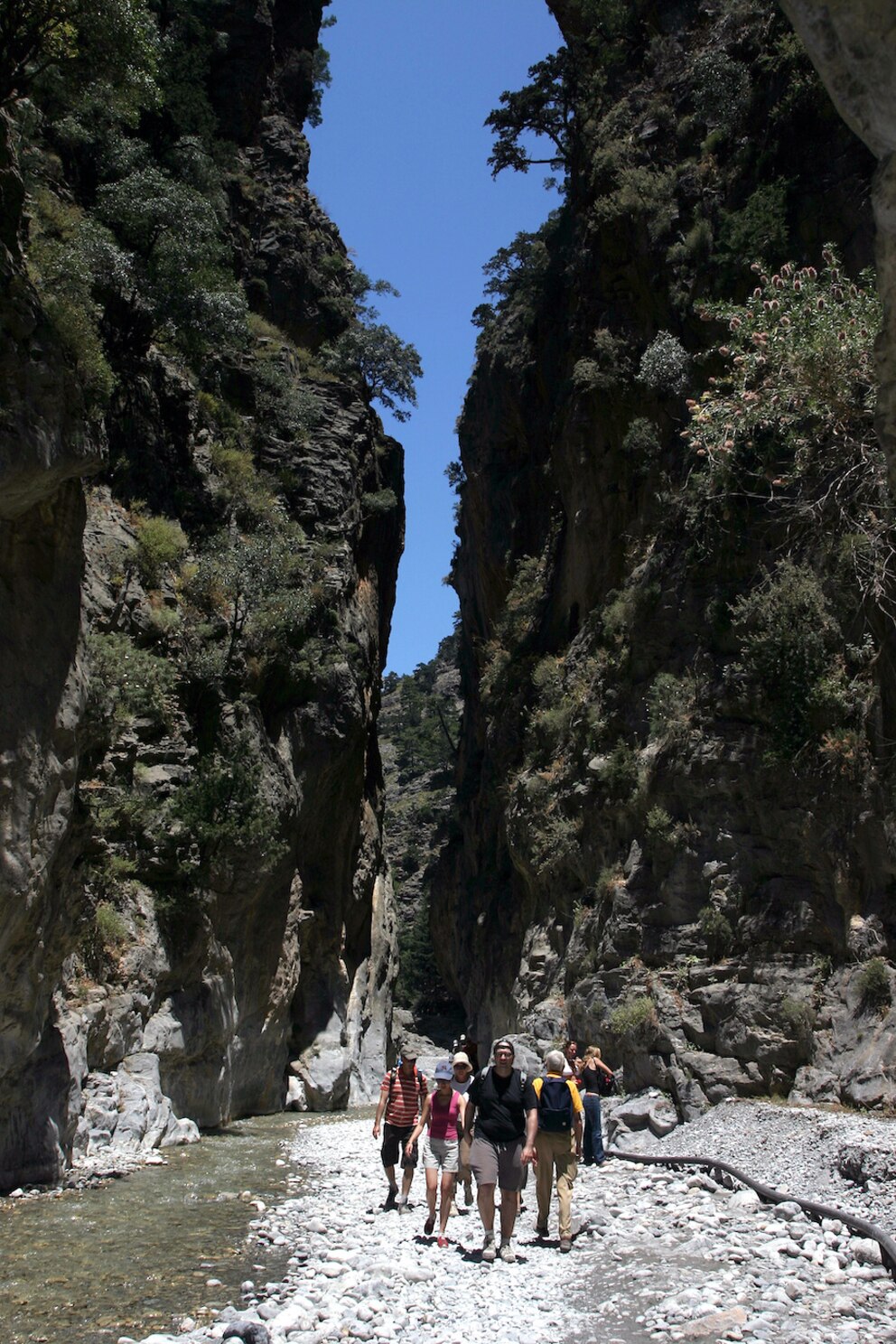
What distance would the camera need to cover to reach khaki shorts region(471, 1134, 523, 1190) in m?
7.06

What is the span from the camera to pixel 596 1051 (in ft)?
44.1

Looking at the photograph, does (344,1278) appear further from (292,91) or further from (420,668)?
(420,668)

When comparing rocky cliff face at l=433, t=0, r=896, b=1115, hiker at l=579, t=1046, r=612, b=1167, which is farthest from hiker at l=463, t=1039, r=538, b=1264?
rocky cliff face at l=433, t=0, r=896, b=1115

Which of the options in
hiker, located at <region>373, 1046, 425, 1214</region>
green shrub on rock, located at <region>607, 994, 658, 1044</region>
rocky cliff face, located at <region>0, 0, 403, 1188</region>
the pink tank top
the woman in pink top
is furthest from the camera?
green shrub on rock, located at <region>607, 994, 658, 1044</region>

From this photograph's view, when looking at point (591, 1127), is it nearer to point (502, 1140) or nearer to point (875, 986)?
point (875, 986)

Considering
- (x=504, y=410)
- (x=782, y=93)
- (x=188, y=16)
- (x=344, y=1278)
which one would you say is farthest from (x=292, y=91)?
(x=344, y=1278)

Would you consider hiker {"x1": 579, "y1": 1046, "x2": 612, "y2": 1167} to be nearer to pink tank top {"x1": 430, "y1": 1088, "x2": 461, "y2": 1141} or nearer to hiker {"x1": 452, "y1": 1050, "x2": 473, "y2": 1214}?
hiker {"x1": 452, "y1": 1050, "x2": 473, "y2": 1214}

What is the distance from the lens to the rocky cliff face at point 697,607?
12312 millimetres

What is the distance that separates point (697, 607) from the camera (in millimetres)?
17875

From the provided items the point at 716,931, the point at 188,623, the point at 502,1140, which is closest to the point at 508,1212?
the point at 502,1140

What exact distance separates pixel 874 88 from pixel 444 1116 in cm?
743

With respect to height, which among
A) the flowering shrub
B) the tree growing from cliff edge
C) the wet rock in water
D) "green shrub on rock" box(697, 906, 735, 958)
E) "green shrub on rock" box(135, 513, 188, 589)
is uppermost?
the tree growing from cliff edge

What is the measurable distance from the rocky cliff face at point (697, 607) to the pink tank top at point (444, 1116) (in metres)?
5.39

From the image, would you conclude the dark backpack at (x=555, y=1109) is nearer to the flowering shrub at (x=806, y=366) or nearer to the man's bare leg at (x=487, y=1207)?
the man's bare leg at (x=487, y=1207)
